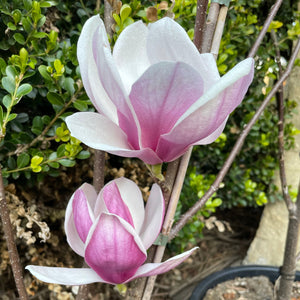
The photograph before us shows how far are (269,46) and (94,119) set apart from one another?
101 cm

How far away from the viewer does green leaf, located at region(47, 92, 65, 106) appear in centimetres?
61

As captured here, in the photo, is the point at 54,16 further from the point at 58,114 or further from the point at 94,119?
the point at 94,119

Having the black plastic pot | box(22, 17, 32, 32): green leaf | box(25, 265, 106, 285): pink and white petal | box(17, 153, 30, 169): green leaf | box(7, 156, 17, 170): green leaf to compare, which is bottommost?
the black plastic pot

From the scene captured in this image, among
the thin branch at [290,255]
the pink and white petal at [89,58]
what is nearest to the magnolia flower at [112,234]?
the pink and white petal at [89,58]

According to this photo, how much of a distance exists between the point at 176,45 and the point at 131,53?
0.05 metres

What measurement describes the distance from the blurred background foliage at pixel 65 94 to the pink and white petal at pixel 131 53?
2.6 inches

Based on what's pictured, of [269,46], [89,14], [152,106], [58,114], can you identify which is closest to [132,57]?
[152,106]

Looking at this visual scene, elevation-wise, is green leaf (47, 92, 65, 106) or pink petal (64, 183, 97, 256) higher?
green leaf (47, 92, 65, 106)

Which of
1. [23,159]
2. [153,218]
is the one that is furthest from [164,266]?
[23,159]

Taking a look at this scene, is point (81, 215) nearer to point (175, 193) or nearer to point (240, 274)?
point (175, 193)

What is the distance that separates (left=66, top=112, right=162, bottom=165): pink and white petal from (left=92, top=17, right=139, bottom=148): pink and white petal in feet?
0.06

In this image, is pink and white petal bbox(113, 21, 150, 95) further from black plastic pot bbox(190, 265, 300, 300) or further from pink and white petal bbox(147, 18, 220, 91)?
black plastic pot bbox(190, 265, 300, 300)

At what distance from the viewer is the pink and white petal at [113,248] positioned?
0.31 metres

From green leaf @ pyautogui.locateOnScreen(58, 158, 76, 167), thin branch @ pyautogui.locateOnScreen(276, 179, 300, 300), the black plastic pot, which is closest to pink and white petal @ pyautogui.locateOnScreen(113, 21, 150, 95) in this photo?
green leaf @ pyautogui.locateOnScreen(58, 158, 76, 167)
